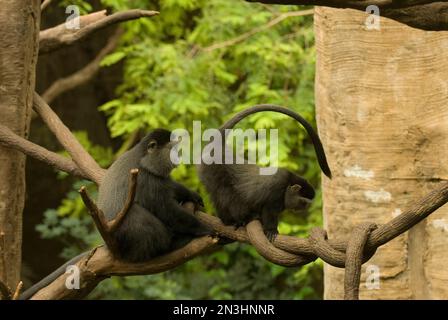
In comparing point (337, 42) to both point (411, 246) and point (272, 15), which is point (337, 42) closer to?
point (411, 246)

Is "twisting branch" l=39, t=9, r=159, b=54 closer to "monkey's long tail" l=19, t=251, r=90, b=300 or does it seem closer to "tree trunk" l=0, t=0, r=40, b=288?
"tree trunk" l=0, t=0, r=40, b=288

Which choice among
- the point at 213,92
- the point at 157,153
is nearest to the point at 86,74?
the point at 213,92

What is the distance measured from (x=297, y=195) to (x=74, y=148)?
104 centimetres

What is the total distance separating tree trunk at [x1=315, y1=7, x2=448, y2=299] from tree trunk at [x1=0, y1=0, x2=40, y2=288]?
159 cm

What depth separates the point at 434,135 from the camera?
13.3 feet

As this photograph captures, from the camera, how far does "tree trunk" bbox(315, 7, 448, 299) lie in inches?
160

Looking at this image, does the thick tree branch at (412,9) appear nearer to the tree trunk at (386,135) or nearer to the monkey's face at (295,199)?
the monkey's face at (295,199)

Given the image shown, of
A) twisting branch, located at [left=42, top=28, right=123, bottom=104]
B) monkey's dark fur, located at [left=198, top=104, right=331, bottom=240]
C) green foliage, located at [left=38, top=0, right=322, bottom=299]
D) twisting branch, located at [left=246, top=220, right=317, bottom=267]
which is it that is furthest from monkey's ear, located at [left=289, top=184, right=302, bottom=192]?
twisting branch, located at [left=42, top=28, right=123, bottom=104]

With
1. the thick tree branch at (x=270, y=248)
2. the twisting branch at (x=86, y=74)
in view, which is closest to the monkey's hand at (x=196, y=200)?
the thick tree branch at (x=270, y=248)

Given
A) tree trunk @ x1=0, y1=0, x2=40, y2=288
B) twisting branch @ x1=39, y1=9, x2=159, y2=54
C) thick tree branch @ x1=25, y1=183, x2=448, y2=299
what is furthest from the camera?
twisting branch @ x1=39, y1=9, x2=159, y2=54

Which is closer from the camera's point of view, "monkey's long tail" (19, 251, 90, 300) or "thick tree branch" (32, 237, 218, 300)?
"thick tree branch" (32, 237, 218, 300)

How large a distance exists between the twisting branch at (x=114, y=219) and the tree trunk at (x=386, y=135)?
1655 millimetres
